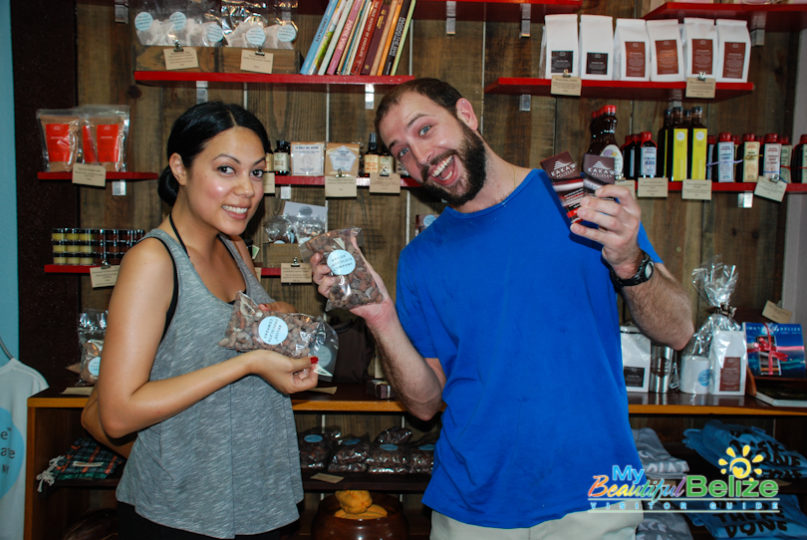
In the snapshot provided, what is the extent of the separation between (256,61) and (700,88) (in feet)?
6.87

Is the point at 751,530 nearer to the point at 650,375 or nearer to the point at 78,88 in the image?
the point at 650,375

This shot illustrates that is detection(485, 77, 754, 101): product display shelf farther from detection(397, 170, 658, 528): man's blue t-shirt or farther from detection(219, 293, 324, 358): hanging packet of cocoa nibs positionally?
detection(219, 293, 324, 358): hanging packet of cocoa nibs

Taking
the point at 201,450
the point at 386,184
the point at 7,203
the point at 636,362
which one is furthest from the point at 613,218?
the point at 7,203

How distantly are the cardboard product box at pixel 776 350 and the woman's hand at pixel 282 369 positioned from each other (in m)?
2.26

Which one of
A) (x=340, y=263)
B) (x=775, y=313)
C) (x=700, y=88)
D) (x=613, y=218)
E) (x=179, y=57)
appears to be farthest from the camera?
(x=775, y=313)

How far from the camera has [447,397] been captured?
154 cm

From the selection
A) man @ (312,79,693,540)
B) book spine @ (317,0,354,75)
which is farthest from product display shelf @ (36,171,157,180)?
man @ (312,79,693,540)

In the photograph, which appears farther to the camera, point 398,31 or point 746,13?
point 746,13

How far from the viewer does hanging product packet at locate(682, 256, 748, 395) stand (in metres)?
2.46

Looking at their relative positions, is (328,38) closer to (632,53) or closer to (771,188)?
(632,53)

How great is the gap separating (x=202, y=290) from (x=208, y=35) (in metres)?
1.60

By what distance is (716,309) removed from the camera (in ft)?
8.44

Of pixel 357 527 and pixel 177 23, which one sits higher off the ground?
pixel 177 23

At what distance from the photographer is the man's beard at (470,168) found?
154 cm
